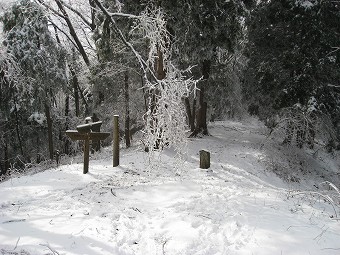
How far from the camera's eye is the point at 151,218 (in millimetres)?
5914

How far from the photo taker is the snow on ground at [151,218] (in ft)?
15.3

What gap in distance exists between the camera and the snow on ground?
4648mm

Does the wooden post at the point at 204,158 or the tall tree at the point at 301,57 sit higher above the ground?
the tall tree at the point at 301,57

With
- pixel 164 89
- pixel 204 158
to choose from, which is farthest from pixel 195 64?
pixel 164 89

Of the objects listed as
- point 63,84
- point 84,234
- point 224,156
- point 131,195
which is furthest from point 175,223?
point 63,84

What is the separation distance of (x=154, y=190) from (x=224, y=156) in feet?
28.0

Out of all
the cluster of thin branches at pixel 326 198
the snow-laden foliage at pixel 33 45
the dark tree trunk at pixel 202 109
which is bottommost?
the cluster of thin branches at pixel 326 198

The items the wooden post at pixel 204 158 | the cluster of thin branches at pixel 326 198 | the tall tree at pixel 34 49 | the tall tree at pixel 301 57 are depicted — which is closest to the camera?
the cluster of thin branches at pixel 326 198

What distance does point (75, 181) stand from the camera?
348 inches

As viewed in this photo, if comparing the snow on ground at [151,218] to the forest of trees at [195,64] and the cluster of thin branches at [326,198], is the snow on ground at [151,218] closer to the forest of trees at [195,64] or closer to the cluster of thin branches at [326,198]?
the cluster of thin branches at [326,198]

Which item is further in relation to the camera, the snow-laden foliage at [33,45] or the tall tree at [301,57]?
the snow-laden foliage at [33,45]

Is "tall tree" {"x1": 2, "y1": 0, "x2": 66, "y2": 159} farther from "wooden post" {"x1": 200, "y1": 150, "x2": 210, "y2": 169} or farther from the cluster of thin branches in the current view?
the cluster of thin branches

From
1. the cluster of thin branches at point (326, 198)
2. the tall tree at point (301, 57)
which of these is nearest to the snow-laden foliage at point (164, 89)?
the cluster of thin branches at point (326, 198)

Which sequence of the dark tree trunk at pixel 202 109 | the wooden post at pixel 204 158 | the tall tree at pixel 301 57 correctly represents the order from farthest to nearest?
the dark tree trunk at pixel 202 109
the tall tree at pixel 301 57
the wooden post at pixel 204 158
